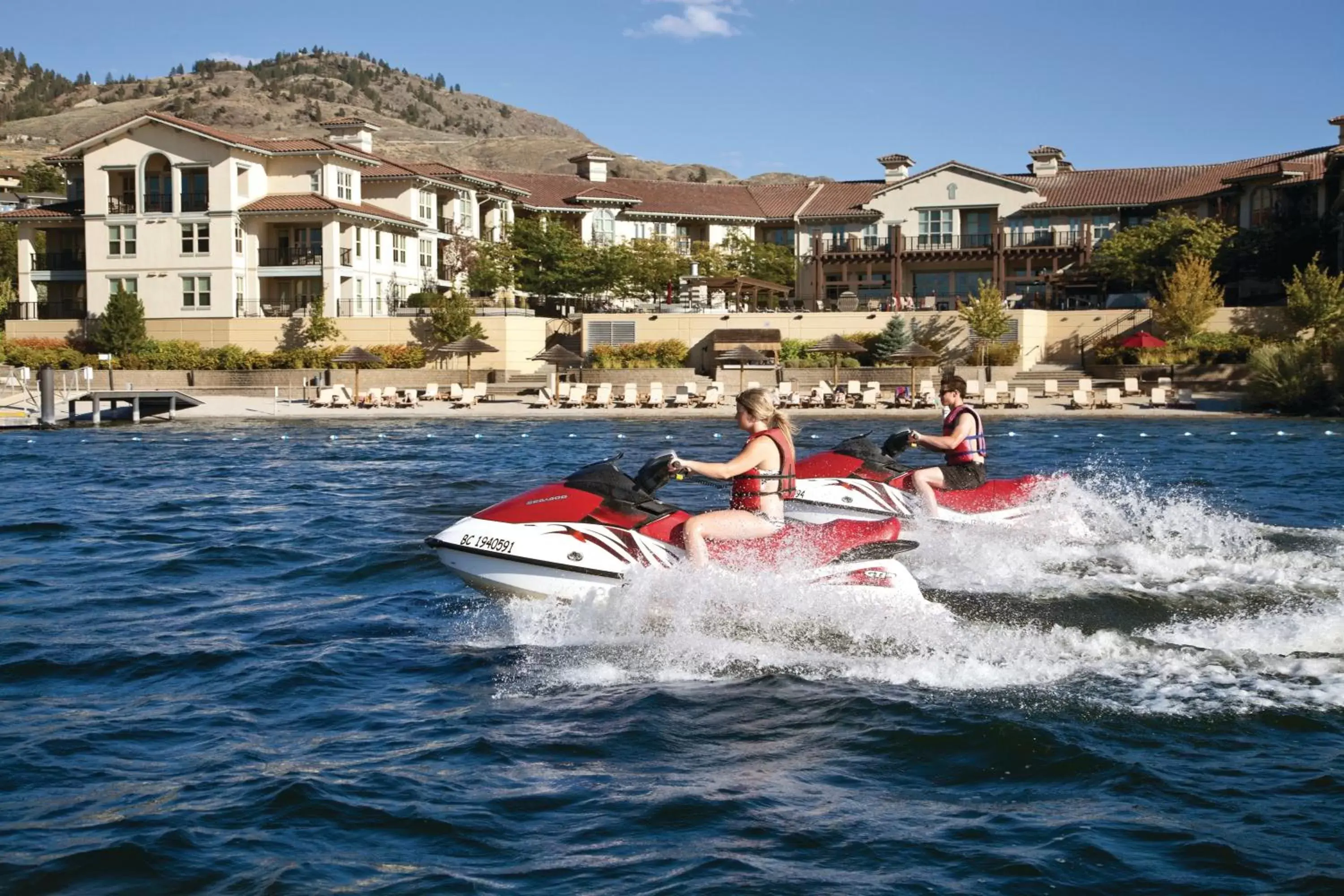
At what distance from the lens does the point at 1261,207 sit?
6544cm

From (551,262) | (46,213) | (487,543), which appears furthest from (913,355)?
(46,213)

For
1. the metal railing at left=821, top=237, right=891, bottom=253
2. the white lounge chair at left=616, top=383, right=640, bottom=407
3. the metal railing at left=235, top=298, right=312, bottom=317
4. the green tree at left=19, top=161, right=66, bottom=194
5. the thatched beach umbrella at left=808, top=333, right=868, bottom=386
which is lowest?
the white lounge chair at left=616, top=383, right=640, bottom=407

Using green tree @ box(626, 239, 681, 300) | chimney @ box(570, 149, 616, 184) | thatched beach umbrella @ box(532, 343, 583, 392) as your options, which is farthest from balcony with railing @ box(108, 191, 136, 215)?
chimney @ box(570, 149, 616, 184)

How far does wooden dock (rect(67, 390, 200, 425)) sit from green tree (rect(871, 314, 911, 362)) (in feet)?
91.6

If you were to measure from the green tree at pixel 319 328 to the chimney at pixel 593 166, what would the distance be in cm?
3045

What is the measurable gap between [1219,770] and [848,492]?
7.67m

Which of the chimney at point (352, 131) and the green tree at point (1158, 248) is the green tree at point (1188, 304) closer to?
the green tree at point (1158, 248)

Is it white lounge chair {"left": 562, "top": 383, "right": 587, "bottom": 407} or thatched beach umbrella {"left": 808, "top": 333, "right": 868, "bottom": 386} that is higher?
thatched beach umbrella {"left": 808, "top": 333, "right": 868, "bottom": 386}

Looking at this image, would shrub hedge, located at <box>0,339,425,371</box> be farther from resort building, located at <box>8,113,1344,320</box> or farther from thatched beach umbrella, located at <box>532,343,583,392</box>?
thatched beach umbrella, located at <box>532,343,583,392</box>

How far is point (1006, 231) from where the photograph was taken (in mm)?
71750

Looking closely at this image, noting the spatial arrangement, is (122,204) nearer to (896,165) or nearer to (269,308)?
(269,308)

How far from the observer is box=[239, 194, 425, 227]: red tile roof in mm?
61531

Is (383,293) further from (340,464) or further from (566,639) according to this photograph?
(566,639)

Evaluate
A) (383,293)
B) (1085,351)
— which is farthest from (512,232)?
(1085,351)
